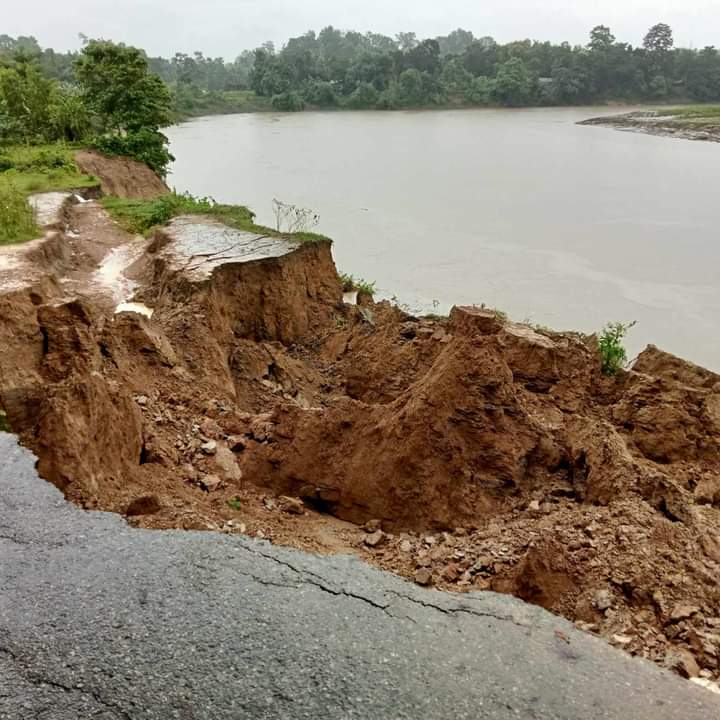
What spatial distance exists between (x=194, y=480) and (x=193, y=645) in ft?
7.21

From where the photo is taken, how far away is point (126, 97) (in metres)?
21.1

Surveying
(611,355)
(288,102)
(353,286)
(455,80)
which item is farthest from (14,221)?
(455,80)

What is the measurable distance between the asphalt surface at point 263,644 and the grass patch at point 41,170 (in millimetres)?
13332

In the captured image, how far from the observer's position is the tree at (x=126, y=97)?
21.1 m

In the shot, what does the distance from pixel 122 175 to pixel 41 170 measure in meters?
2.95

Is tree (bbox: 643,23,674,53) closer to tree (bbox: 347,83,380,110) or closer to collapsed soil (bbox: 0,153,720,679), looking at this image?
tree (bbox: 347,83,380,110)

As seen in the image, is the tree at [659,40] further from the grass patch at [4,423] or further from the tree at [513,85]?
the grass patch at [4,423]

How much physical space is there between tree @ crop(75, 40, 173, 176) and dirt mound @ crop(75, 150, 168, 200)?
1.60ft

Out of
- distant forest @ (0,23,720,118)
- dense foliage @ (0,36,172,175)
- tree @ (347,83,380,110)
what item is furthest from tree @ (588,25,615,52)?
dense foliage @ (0,36,172,175)

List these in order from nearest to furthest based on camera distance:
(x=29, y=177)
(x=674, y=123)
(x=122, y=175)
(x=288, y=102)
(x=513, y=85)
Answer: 1. (x=29, y=177)
2. (x=122, y=175)
3. (x=674, y=123)
4. (x=288, y=102)
5. (x=513, y=85)

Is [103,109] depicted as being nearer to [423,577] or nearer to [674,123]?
[423,577]

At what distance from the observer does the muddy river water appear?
54.4 ft

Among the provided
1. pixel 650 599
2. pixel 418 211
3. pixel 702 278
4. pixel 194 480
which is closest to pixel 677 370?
pixel 650 599

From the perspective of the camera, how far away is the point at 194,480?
19.2ft
